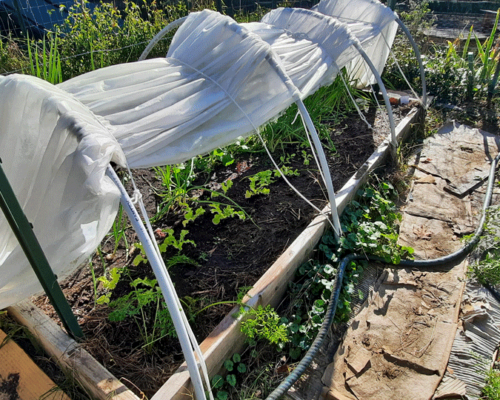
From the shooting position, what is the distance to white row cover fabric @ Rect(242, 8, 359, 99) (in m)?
2.34

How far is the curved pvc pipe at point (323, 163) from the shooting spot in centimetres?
207

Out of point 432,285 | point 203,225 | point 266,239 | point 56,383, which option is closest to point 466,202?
point 432,285

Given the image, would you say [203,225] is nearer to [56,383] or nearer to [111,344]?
[111,344]

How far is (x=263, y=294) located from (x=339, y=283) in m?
0.51

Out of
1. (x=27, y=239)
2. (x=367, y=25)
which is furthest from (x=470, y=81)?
(x=27, y=239)

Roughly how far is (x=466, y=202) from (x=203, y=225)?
7.88 feet

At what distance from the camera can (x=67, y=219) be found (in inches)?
47.1

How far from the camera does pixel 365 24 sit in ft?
10.7

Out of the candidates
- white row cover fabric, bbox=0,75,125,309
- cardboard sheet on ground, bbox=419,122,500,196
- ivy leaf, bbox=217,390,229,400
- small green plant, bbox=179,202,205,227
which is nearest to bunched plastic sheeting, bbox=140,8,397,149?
small green plant, bbox=179,202,205,227

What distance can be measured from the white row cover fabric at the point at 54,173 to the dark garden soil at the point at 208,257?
0.53 meters

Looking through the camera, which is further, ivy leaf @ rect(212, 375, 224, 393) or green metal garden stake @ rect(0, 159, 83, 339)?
ivy leaf @ rect(212, 375, 224, 393)

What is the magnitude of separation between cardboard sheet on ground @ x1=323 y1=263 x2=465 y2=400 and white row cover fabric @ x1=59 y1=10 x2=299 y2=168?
136 cm

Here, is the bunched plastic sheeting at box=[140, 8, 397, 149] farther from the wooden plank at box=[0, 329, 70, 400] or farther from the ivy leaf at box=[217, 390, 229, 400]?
the wooden plank at box=[0, 329, 70, 400]

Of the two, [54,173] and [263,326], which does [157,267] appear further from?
[263,326]
